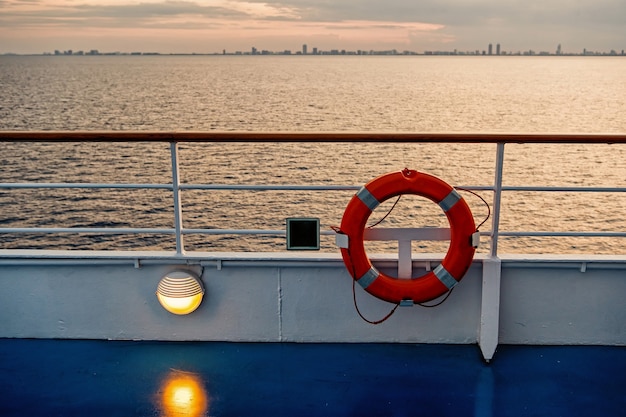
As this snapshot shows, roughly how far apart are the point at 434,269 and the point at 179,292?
2.62 feet

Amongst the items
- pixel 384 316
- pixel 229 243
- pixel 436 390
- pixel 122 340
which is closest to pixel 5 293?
pixel 122 340

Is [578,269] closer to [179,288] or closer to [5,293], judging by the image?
[179,288]

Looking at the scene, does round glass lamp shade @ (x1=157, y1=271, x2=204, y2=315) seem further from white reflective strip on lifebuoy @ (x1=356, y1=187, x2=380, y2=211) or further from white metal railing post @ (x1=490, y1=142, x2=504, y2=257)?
white metal railing post @ (x1=490, y1=142, x2=504, y2=257)

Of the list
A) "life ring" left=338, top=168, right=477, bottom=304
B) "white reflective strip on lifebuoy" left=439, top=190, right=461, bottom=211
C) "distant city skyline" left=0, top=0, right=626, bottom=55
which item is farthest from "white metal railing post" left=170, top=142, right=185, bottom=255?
"distant city skyline" left=0, top=0, right=626, bottom=55

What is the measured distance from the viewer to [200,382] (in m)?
1.86

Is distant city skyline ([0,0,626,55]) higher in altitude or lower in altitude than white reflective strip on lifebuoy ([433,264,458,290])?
higher

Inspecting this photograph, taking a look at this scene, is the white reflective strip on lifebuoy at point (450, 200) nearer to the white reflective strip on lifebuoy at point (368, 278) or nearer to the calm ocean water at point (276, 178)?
the white reflective strip on lifebuoy at point (368, 278)

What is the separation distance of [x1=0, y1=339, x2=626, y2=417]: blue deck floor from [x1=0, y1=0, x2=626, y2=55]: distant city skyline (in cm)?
3629

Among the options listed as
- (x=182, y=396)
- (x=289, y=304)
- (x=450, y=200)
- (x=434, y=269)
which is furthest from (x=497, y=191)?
(x=182, y=396)

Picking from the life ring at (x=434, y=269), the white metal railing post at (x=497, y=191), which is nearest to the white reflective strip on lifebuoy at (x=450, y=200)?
the life ring at (x=434, y=269)

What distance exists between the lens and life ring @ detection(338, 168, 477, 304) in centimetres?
185

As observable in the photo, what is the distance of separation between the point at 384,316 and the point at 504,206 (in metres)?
9.19

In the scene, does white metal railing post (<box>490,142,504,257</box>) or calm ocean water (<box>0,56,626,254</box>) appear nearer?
white metal railing post (<box>490,142,504,257</box>)

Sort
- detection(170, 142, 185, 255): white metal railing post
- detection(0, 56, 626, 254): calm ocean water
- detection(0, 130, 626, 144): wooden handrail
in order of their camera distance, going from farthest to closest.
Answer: detection(0, 56, 626, 254): calm ocean water
detection(170, 142, 185, 255): white metal railing post
detection(0, 130, 626, 144): wooden handrail
